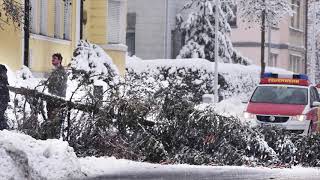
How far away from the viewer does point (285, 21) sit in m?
45.3

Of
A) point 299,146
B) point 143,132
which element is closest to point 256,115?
point 299,146

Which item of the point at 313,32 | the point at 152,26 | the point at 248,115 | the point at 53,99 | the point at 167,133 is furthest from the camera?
the point at 313,32

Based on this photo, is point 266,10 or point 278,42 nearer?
point 266,10

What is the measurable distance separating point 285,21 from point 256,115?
27.7 metres

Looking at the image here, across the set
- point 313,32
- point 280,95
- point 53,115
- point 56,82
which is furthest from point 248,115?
point 313,32

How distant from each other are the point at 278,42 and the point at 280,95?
25.6m

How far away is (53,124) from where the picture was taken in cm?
1320

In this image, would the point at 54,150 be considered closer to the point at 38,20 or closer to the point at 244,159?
the point at 244,159

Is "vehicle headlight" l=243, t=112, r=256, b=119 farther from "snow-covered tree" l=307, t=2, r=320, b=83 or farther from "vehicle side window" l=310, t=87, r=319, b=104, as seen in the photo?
"snow-covered tree" l=307, t=2, r=320, b=83

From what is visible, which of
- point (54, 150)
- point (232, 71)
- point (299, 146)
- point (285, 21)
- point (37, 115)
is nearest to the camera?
point (54, 150)

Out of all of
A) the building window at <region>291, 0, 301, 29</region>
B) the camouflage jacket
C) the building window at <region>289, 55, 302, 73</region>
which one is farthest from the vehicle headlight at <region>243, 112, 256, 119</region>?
the building window at <region>291, 0, 301, 29</region>

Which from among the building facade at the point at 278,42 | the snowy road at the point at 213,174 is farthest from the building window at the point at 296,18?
the snowy road at the point at 213,174

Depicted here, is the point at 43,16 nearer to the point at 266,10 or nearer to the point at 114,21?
the point at 114,21

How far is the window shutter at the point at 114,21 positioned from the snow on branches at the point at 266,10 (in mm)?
6292
